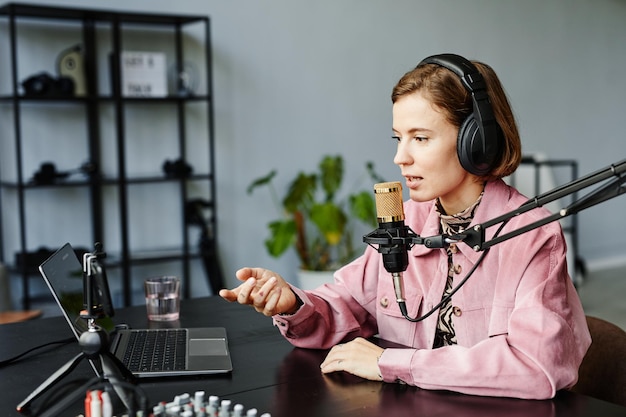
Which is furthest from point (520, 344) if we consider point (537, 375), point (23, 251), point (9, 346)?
point (23, 251)

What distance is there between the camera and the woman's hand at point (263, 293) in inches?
60.4

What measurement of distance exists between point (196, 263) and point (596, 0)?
4178mm

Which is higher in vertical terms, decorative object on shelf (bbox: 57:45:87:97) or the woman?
decorative object on shelf (bbox: 57:45:87:97)

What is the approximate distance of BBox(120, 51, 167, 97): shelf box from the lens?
420 cm

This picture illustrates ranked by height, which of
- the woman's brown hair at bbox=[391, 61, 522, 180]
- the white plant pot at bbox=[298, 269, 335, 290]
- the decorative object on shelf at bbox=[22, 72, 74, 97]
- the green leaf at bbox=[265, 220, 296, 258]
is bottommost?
the white plant pot at bbox=[298, 269, 335, 290]

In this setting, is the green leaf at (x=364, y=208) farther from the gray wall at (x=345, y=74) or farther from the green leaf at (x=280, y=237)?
the gray wall at (x=345, y=74)

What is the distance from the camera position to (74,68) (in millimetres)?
4023

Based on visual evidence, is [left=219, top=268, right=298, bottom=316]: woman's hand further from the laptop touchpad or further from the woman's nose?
the woman's nose

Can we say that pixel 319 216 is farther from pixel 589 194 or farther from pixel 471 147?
pixel 589 194

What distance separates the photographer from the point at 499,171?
61.2 inches

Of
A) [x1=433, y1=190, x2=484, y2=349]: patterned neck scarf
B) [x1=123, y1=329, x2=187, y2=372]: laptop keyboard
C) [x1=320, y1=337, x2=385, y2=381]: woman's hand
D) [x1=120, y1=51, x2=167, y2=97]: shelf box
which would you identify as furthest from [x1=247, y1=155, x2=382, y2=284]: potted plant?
[x1=320, y1=337, x2=385, y2=381]: woman's hand

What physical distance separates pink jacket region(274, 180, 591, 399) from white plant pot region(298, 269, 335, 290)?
2.81 metres

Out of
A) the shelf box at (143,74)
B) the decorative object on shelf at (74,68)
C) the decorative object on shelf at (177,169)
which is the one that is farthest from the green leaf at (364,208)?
the decorative object on shelf at (74,68)

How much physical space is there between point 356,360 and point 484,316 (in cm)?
27
